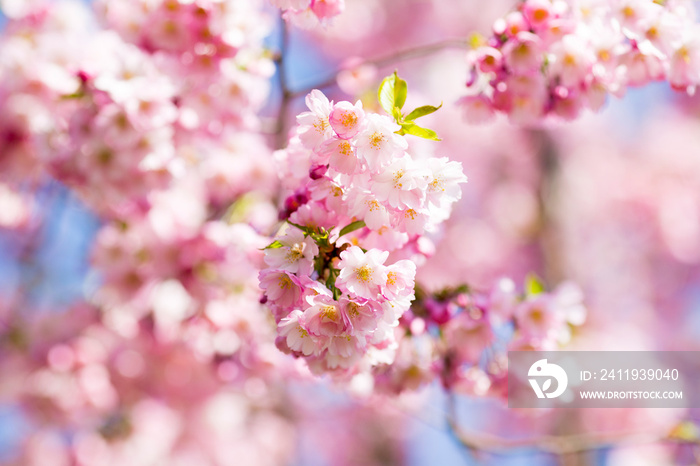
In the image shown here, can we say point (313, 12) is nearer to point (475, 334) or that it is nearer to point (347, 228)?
point (347, 228)

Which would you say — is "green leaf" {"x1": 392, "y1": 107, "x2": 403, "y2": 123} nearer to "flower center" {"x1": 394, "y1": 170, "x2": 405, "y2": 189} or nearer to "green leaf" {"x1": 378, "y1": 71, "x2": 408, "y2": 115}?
"green leaf" {"x1": 378, "y1": 71, "x2": 408, "y2": 115}

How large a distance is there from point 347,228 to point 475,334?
78cm

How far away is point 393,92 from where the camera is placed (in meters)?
1.28

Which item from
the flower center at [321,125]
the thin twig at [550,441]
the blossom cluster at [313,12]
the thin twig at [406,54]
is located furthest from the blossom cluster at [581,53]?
the thin twig at [550,441]

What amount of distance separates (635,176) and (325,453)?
5.22 metres

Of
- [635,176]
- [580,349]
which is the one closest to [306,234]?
[580,349]

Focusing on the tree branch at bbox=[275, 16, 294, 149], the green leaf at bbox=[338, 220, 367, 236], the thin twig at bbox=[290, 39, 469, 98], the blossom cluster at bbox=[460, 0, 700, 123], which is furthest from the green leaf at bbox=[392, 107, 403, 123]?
the tree branch at bbox=[275, 16, 294, 149]

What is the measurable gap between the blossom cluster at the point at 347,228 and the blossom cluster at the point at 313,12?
0.42 metres

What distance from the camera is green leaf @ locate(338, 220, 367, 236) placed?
1220mm

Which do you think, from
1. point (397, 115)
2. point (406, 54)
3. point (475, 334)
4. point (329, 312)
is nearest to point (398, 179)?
point (397, 115)

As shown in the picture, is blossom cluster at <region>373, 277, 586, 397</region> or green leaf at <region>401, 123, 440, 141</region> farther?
blossom cluster at <region>373, 277, 586, 397</region>

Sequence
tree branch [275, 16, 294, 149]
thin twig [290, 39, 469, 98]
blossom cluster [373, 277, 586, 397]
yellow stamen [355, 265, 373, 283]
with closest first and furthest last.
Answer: yellow stamen [355, 265, 373, 283] → blossom cluster [373, 277, 586, 397] → thin twig [290, 39, 469, 98] → tree branch [275, 16, 294, 149]

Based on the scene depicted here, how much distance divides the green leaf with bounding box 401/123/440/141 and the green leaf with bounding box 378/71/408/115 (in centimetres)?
5

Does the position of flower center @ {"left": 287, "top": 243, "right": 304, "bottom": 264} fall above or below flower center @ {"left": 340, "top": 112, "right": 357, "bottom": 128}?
below
